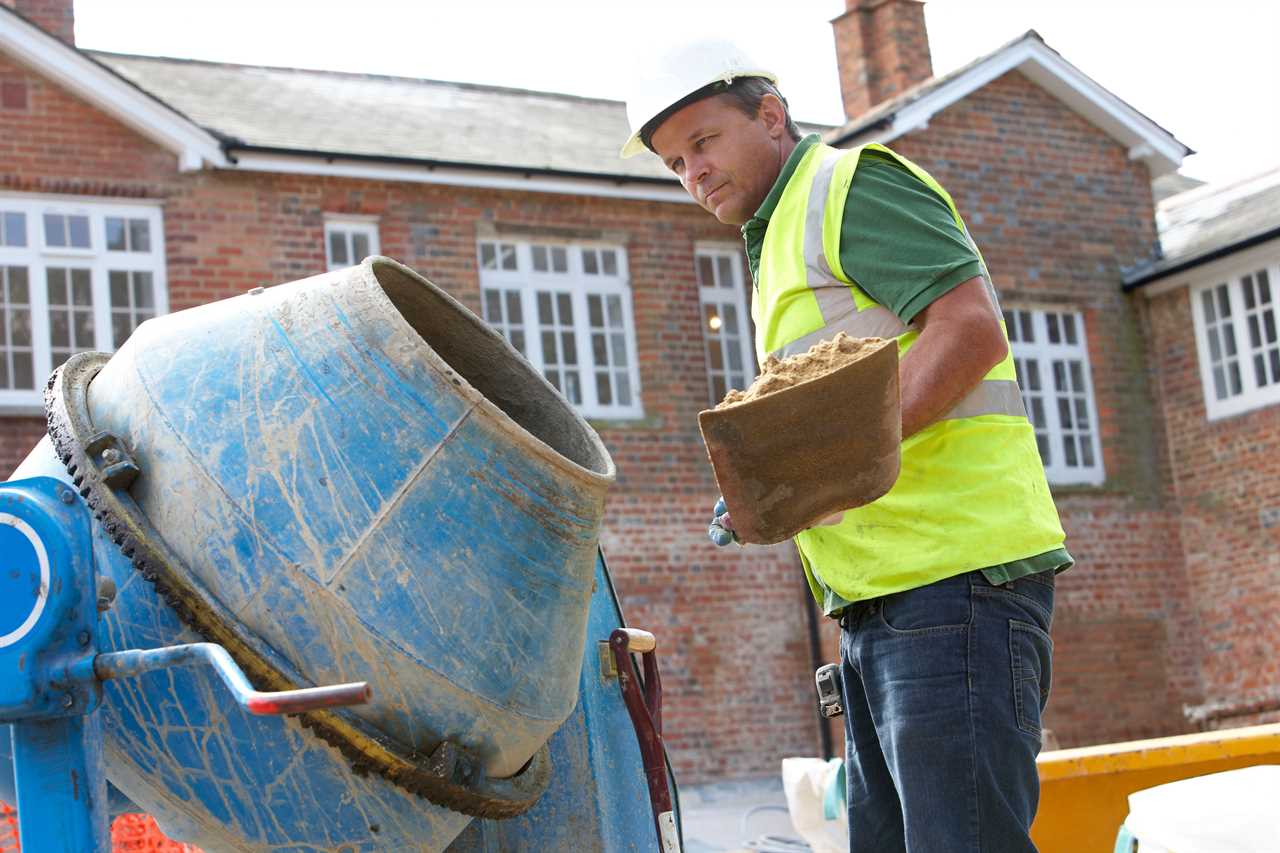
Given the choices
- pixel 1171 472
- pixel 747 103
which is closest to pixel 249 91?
pixel 1171 472

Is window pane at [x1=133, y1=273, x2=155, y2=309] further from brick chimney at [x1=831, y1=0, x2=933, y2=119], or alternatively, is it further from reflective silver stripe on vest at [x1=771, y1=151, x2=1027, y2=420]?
reflective silver stripe on vest at [x1=771, y1=151, x2=1027, y2=420]

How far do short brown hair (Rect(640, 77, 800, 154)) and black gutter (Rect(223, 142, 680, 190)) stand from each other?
1126 cm

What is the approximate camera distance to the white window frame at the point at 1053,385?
17094mm

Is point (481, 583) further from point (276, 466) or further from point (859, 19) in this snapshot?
point (859, 19)

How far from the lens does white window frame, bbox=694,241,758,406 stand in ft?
52.4

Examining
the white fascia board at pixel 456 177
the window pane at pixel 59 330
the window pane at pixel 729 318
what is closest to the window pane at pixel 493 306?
the white fascia board at pixel 456 177

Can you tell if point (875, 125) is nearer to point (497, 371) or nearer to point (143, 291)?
point (143, 291)

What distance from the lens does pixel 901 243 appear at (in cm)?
292

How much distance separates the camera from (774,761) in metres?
15.0

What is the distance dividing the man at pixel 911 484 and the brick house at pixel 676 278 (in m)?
10.8

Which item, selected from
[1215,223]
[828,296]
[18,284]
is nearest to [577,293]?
[18,284]

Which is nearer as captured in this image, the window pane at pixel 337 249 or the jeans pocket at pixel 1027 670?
the jeans pocket at pixel 1027 670

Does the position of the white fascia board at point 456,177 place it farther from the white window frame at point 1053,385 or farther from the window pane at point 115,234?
the white window frame at point 1053,385

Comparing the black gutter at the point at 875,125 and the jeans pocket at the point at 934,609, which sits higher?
the black gutter at the point at 875,125
